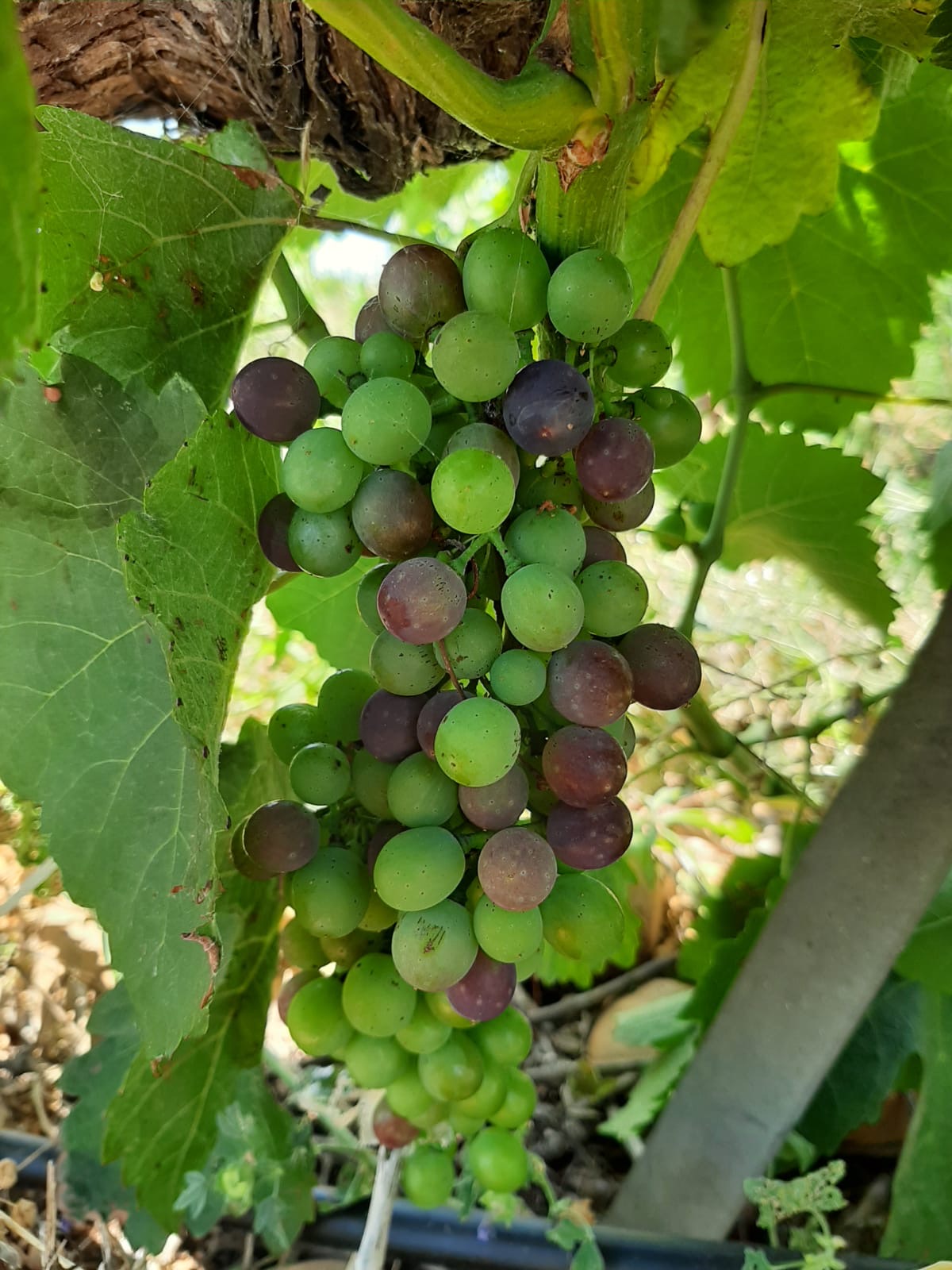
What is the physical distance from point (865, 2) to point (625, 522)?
319mm

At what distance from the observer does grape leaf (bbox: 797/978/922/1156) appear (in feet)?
3.06

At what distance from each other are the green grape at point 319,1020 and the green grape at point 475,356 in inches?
15.5

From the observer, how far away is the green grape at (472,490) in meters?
0.41

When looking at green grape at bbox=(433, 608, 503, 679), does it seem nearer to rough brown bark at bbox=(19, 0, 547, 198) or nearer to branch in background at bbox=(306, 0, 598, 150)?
branch in background at bbox=(306, 0, 598, 150)

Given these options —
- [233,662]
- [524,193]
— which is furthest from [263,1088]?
[524,193]

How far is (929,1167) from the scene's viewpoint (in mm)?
880

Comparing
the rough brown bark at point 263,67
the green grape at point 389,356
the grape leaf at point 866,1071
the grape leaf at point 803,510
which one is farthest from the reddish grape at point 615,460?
the grape leaf at point 866,1071

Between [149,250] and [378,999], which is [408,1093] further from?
[149,250]

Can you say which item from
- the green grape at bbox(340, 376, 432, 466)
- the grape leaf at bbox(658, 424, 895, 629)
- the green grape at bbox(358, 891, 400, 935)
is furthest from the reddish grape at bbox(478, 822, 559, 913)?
the grape leaf at bbox(658, 424, 895, 629)

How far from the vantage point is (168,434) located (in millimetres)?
543

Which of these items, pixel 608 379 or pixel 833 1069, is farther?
pixel 833 1069

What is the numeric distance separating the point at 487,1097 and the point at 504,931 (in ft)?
0.70

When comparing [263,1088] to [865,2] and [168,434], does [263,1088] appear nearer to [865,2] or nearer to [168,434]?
[168,434]

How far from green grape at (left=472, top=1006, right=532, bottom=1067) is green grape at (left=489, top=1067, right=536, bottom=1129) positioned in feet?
0.16
